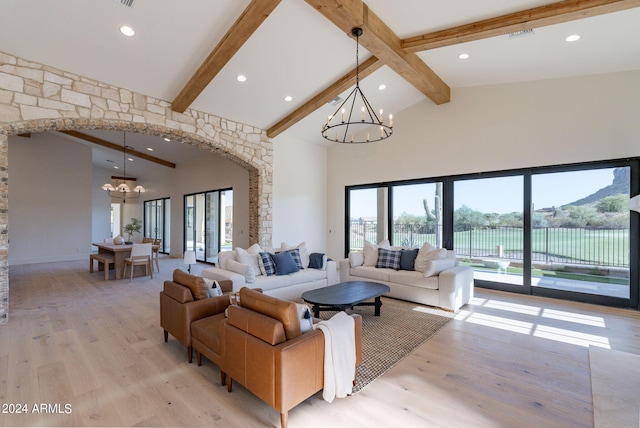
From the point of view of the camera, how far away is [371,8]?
12.1 ft

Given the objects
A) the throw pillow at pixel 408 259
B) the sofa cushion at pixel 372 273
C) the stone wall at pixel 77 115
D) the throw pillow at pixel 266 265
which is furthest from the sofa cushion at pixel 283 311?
the stone wall at pixel 77 115

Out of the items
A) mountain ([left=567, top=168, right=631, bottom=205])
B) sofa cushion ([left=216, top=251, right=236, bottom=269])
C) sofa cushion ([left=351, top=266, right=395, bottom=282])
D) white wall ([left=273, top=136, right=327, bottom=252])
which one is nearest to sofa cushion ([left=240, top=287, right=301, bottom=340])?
sofa cushion ([left=216, top=251, right=236, bottom=269])

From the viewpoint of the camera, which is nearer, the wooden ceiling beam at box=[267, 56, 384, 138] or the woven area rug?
the woven area rug

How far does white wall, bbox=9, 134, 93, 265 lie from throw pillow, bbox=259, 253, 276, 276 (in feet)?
28.9

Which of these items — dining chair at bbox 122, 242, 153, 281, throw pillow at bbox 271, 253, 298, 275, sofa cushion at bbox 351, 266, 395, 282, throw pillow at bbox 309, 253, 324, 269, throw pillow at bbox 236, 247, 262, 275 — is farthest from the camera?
dining chair at bbox 122, 242, 153, 281

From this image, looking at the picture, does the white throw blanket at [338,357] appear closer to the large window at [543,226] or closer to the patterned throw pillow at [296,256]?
the patterned throw pillow at [296,256]

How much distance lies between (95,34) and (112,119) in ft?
4.46

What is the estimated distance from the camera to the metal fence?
466 centimetres

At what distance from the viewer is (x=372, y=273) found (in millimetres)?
5367

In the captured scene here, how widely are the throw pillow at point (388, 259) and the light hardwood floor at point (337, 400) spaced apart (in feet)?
4.57

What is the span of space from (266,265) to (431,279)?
106 inches

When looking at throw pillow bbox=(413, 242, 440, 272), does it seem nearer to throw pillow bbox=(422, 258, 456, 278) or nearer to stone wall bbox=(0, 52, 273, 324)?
throw pillow bbox=(422, 258, 456, 278)

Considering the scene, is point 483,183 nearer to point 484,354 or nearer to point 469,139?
point 469,139

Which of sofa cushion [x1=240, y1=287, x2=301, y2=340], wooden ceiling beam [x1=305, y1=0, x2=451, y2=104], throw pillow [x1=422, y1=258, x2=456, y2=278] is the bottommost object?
throw pillow [x1=422, y1=258, x2=456, y2=278]
